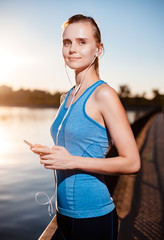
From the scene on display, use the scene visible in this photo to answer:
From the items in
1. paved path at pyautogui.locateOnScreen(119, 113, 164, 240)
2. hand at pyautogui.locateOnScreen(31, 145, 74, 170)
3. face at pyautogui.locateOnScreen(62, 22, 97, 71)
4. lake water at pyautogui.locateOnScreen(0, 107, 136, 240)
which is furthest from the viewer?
lake water at pyautogui.locateOnScreen(0, 107, 136, 240)

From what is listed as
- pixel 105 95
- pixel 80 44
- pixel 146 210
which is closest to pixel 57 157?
pixel 105 95

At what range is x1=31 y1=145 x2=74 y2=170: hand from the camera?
1228mm

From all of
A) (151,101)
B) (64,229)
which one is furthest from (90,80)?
(151,101)

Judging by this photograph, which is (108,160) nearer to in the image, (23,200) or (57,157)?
(57,157)

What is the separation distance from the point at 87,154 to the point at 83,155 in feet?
0.07

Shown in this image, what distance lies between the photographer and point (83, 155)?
1298mm

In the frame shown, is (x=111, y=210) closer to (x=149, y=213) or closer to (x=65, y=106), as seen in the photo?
(x=65, y=106)

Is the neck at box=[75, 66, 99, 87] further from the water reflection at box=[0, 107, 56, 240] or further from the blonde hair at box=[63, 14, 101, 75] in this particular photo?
the water reflection at box=[0, 107, 56, 240]

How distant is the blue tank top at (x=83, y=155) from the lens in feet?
4.17

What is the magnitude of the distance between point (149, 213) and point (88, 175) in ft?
14.8

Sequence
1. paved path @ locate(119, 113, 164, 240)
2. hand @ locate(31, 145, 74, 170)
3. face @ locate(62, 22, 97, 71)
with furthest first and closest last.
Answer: paved path @ locate(119, 113, 164, 240), face @ locate(62, 22, 97, 71), hand @ locate(31, 145, 74, 170)

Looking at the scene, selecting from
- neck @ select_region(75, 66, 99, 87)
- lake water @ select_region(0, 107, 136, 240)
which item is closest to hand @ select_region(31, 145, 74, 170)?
neck @ select_region(75, 66, 99, 87)

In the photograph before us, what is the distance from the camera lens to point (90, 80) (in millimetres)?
1449

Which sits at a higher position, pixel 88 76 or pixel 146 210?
pixel 88 76
